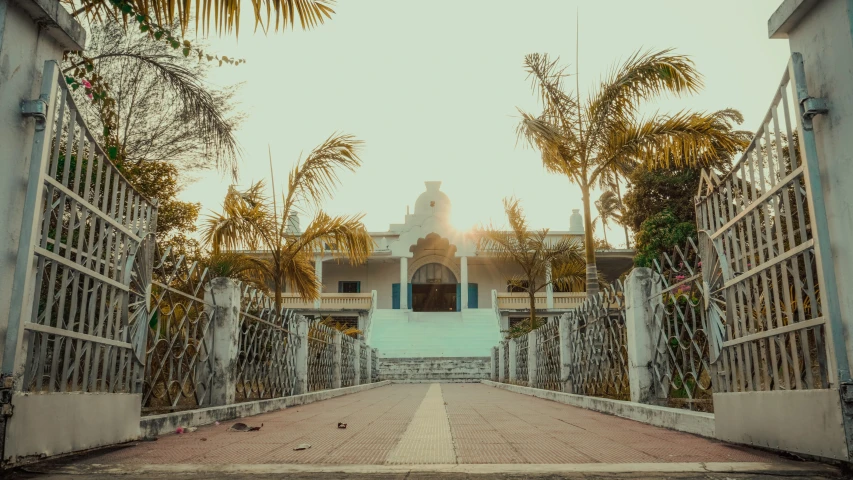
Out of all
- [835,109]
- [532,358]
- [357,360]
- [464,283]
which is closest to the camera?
[835,109]

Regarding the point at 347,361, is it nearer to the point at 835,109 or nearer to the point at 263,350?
the point at 263,350

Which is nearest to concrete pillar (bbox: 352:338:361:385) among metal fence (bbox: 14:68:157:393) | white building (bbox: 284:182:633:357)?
white building (bbox: 284:182:633:357)

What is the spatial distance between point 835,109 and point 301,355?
8876mm

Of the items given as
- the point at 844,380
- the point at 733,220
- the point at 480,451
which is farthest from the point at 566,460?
the point at 733,220

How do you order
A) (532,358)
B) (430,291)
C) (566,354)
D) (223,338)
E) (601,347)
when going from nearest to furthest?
(223,338), (601,347), (566,354), (532,358), (430,291)

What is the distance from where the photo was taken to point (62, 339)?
11.5 feet

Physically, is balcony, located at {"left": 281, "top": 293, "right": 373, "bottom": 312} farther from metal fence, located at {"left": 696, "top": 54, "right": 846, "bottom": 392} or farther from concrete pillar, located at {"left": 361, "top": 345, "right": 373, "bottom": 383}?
metal fence, located at {"left": 696, "top": 54, "right": 846, "bottom": 392}

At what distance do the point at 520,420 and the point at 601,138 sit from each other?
17.7ft

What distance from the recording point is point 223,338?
6.74 meters

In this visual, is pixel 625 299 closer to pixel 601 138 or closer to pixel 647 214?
pixel 601 138

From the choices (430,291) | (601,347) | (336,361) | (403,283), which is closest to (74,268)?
(601,347)

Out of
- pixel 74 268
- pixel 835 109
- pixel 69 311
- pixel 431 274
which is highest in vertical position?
pixel 431 274

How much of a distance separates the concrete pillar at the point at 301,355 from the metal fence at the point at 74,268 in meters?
5.88

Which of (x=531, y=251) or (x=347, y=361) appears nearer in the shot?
(x=347, y=361)
